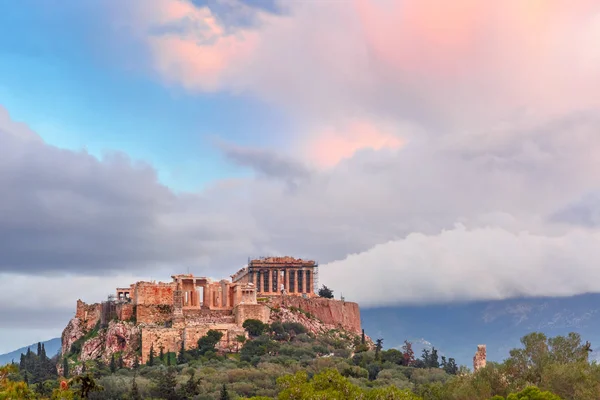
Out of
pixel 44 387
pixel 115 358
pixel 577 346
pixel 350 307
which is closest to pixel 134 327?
pixel 115 358

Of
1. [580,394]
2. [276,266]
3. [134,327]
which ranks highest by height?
[276,266]

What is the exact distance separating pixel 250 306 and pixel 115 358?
Result: 19236 mm

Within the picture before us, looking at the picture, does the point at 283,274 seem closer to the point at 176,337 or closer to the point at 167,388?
the point at 176,337

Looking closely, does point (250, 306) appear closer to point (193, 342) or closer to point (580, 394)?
point (193, 342)

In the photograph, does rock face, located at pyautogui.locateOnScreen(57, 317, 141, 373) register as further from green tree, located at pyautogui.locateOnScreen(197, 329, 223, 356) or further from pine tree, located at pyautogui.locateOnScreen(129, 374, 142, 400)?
pine tree, located at pyautogui.locateOnScreen(129, 374, 142, 400)

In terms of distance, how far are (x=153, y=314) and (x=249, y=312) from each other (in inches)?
498

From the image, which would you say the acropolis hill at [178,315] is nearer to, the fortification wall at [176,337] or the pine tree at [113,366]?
the fortification wall at [176,337]

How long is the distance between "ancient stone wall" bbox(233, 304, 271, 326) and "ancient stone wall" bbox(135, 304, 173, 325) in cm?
880

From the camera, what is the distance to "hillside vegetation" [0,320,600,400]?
2906 inches

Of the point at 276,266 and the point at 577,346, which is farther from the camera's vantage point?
the point at 276,266

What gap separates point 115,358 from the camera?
122 meters

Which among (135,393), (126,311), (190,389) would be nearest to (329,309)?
(126,311)

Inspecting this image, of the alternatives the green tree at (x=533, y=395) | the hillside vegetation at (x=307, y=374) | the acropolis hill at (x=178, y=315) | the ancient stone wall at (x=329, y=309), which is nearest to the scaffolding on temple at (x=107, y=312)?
the acropolis hill at (x=178, y=315)

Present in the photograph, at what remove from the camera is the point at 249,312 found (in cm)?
12925
